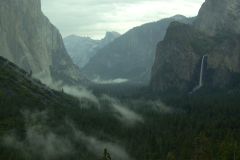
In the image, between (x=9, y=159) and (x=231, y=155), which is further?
(x=9, y=159)

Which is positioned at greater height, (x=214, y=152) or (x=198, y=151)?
(x=198, y=151)

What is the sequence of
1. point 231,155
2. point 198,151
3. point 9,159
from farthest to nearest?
point 9,159 < point 231,155 < point 198,151

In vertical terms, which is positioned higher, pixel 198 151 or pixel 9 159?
pixel 198 151

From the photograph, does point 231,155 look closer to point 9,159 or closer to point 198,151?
point 198,151

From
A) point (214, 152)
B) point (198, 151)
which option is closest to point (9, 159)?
point (214, 152)

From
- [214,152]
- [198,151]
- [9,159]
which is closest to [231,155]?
[214,152]

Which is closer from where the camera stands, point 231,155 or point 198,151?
point 198,151

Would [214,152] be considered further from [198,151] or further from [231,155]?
[198,151]

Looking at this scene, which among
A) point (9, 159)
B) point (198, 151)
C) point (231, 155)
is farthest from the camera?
point (9, 159)
